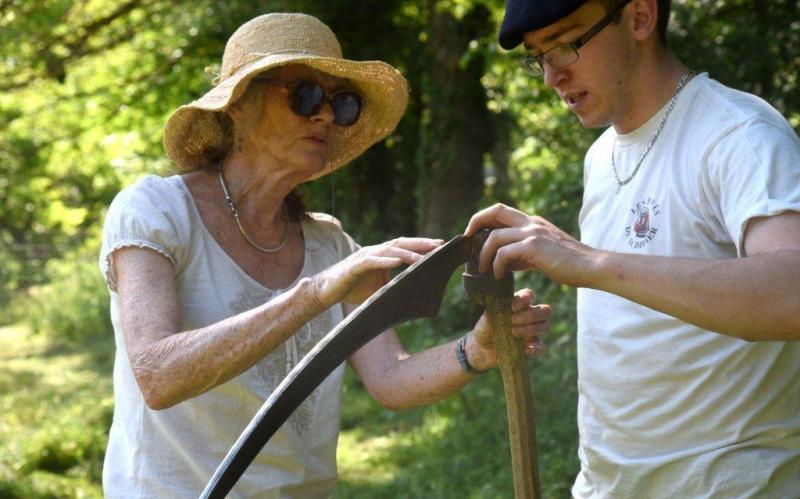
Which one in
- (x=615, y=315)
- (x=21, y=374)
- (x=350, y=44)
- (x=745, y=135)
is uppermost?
(x=745, y=135)

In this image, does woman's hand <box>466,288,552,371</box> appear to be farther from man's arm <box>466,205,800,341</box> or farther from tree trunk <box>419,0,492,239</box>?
tree trunk <box>419,0,492,239</box>

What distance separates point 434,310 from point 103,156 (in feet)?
47.1

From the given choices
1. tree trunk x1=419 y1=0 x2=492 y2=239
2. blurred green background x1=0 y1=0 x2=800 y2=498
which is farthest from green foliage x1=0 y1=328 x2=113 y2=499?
tree trunk x1=419 y1=0 x2=492 y2=239

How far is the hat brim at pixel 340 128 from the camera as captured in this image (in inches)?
110

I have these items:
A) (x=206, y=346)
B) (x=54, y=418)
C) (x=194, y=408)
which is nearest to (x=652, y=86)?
(x=206, y=346)

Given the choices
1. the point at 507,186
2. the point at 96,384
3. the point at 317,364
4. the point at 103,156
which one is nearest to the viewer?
the point at 317,364

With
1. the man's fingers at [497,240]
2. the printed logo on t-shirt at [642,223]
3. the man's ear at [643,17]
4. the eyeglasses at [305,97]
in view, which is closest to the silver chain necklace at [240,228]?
the eyeglasses at [305,97]

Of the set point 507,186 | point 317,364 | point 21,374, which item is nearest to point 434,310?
point 317,364

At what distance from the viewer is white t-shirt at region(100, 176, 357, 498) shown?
8.59ft

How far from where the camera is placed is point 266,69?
281 centimetres

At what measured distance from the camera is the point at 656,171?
239cm

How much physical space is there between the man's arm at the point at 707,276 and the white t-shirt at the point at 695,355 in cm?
10

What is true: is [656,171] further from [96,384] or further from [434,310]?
[96,384]

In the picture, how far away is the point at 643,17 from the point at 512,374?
2.89 ft
